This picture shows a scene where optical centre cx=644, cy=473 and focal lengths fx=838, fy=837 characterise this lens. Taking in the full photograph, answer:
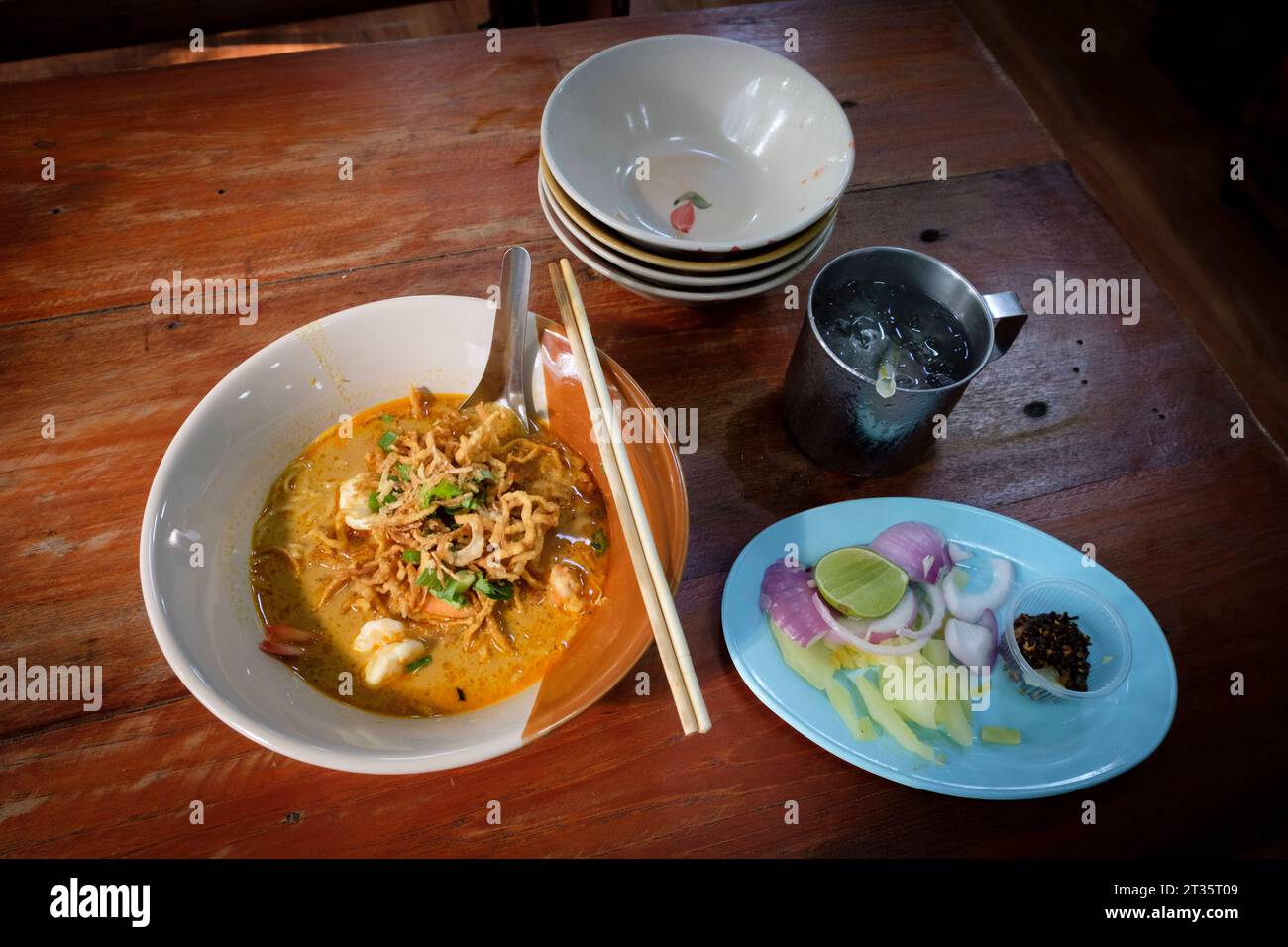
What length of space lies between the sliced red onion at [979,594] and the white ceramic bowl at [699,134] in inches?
30.8

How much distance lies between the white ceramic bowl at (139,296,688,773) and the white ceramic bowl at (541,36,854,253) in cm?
49

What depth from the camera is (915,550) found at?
1.48 meters

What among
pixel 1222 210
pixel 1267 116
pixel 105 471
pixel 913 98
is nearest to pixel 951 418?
pixel 913 98

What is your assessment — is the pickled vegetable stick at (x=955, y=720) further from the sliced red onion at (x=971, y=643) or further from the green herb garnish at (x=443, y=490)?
the green herb garnish at (x=443, y=490)

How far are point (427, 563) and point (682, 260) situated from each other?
74cm

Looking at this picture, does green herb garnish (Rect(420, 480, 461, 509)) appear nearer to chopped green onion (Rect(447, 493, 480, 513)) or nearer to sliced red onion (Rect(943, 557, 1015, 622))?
chopped green onion (Rect(447, 493, 480, 513))

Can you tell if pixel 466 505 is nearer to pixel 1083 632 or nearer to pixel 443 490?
pixel 443 490

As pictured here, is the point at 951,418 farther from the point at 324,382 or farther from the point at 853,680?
the point at 324,382

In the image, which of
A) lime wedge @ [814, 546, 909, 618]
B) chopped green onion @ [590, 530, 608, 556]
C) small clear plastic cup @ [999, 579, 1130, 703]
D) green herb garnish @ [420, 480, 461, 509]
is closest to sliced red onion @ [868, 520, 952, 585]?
lime wedge @ [814, 546, 909, 618]

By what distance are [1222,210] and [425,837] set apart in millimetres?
4101

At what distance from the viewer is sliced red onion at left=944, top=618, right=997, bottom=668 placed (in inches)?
55.8

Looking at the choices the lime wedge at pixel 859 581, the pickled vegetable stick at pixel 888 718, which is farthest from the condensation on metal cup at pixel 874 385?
the pickled vegetable stick at pixel 888 718

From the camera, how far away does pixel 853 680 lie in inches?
55.4

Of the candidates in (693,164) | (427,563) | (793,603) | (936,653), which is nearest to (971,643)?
(936,653)
